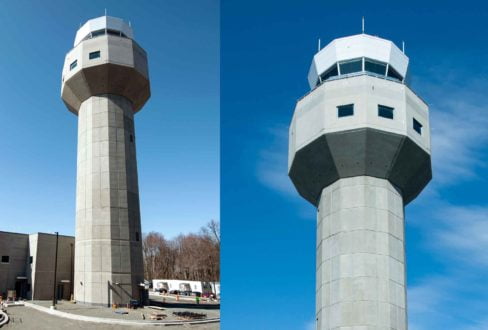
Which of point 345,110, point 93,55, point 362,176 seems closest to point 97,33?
point 93,55

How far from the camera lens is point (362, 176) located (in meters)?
31.0

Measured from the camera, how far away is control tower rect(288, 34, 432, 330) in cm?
2909

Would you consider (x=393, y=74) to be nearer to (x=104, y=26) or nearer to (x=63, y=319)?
(x=104, y=26)

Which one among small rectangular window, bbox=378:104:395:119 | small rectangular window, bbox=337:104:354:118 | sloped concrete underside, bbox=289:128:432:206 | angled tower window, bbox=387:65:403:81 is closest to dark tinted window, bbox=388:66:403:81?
angled tower window, bbox=387:65:403:81

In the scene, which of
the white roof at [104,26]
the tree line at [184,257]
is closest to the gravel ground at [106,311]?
the white roof at [104,26]

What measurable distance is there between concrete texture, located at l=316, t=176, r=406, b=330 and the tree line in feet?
203

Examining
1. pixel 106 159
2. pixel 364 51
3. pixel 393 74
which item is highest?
pixel 364 51

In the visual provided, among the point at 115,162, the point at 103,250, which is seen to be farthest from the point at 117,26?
the point at 103,250

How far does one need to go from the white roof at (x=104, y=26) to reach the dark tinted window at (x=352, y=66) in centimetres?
2399

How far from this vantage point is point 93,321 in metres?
34.5

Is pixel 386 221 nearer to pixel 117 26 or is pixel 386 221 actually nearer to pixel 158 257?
pixel 117 26

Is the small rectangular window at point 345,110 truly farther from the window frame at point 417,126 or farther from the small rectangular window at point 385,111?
the window frame at point 417,126

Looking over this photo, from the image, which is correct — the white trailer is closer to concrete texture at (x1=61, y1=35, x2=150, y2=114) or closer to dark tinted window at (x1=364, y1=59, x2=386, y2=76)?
concrete texture at (x1=61, y1=35, x2=150, y2=114)

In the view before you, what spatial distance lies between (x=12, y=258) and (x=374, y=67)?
4115 centimetres
